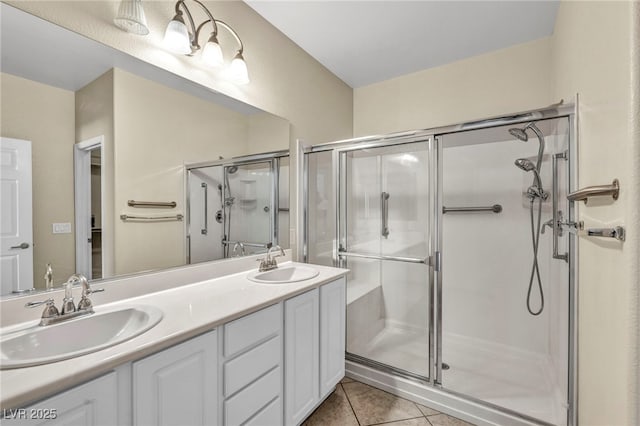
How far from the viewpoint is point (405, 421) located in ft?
5.82

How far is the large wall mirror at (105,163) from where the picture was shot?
1.06 metres

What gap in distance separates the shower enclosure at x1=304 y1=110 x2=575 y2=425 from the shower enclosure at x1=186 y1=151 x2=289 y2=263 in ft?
1.09

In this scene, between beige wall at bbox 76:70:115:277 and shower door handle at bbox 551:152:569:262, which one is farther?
shower door handle at bbox 551:152:569:262

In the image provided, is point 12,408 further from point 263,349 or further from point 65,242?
point 263,349

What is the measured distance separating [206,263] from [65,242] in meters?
0.68

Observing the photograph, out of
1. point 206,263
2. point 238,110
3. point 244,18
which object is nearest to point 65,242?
point 206,263

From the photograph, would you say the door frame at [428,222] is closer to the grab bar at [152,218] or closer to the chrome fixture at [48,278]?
the grab bar at [152,218]

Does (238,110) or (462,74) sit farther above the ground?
(462,74)

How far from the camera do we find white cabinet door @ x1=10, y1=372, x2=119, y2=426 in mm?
683

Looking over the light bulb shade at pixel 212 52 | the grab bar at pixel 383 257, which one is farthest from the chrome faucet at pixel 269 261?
the light bulb shade at pixel 212 52

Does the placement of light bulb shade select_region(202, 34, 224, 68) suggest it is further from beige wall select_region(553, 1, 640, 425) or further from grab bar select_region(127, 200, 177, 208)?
beige wall select_region(553, 1, 640, 425)

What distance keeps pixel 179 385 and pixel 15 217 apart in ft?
→ 2.80

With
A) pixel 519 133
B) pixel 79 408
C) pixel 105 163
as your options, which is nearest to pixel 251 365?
pixel 79 408

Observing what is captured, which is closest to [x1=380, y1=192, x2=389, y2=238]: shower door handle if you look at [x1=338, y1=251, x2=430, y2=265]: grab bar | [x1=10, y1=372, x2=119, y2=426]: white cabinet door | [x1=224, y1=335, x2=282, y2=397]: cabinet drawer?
[x1=338, y1=251, x2=430, y2=265]: grab bar
